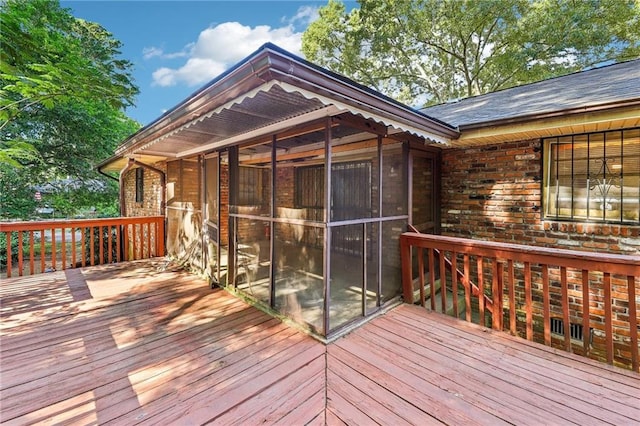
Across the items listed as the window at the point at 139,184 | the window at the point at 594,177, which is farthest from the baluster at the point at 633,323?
the window at the point at 139,184

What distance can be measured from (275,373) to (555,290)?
12.3 ft

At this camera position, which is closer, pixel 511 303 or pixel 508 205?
pixel 511 303

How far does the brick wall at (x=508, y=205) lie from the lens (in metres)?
3.27

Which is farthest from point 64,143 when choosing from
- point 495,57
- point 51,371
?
point 495,57

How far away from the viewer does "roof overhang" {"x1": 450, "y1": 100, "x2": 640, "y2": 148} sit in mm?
2623

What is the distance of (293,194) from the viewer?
16.4 feet

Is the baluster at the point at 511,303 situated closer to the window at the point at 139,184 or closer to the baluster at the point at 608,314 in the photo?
the baluster at the point at 608,314

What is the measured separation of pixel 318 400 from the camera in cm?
194

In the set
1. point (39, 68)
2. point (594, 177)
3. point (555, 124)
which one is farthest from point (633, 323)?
point (39, 68)

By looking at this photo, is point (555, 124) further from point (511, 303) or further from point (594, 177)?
point (511, 303)

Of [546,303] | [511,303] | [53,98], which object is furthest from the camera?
[53,98]

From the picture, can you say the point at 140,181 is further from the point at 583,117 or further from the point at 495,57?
the point at 495,57

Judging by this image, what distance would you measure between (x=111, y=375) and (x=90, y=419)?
1.54 feet

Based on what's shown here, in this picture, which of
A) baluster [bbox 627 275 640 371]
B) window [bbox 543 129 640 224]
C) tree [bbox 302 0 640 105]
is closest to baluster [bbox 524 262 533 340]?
baluster [bbox 627 275 640 371]
